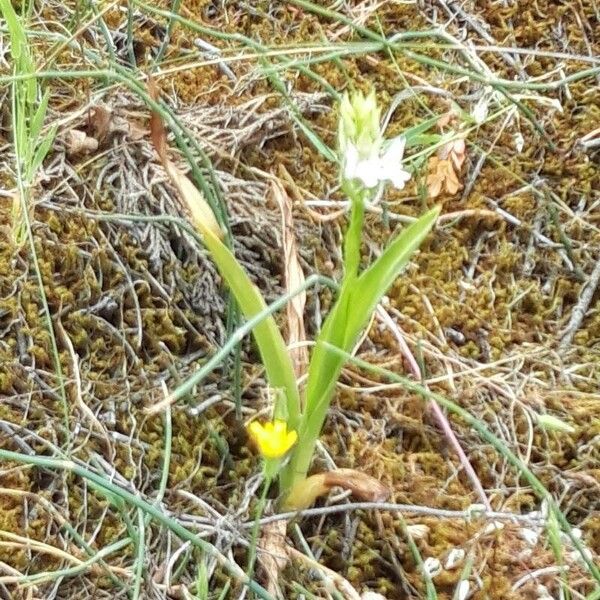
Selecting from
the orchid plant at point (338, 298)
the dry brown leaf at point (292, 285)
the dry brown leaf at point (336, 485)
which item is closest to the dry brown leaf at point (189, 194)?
the orchid plant at point (338, 298)

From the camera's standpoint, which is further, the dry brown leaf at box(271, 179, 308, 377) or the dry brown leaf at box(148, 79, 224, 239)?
the dry brown leaf at box(271, 179, 308, 377)

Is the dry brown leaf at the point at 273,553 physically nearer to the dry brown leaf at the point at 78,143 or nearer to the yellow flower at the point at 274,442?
the yellow flower at the point at 274,442

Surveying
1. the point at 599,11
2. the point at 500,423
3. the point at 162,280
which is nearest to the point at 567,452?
the point at 500,423

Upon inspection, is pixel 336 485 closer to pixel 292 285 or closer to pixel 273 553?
pixel 273 553

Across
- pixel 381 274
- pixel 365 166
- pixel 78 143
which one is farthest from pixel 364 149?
pixel 78 143

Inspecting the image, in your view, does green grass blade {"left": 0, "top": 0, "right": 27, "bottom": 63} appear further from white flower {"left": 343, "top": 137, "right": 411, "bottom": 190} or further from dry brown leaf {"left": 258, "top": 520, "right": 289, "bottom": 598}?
dry brown leaf {"left": 258, "top": 520, "right": 289, "bottom": 598}

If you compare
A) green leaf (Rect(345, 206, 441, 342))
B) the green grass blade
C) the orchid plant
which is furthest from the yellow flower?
the green grass blade

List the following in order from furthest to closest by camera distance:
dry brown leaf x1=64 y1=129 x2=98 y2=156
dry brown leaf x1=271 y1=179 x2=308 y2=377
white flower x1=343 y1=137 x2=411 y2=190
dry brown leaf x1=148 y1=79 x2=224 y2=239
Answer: dry brown leaf x1=64 y1=129 x2=98 y2=156 < dry brown leaf x1=271 y1=179 x2=308 y2=377 < dry brown leaf x1=148 y1=79 x2=224 y2=239 < white flower x1=343 y1=137 x2=411 y2=190
